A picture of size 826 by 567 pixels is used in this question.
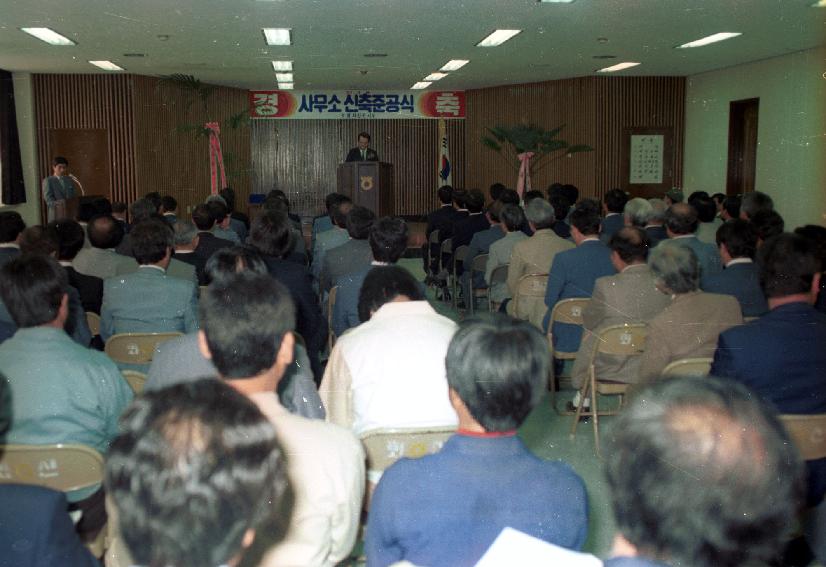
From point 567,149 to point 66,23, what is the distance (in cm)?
899

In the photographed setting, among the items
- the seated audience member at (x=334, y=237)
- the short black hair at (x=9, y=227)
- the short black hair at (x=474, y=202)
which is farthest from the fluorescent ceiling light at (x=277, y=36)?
the short black hair at (x=9, y=227)

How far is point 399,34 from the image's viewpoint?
369 inches

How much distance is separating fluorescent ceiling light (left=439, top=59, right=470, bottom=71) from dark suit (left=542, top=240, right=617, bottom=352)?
751 centimetres

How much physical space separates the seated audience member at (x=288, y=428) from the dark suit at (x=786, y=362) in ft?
5.14

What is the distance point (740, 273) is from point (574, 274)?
1071 mm

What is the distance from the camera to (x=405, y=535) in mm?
1700

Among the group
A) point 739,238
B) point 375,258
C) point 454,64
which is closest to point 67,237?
point 375,258

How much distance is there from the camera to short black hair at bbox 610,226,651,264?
179 inches

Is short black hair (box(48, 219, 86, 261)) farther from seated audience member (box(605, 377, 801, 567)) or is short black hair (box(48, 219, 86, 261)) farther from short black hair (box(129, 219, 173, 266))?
seated audience member (box(605, 377, 801, 567))

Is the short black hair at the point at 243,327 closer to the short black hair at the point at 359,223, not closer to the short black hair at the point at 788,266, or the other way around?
the short black hair at the point at 788,266

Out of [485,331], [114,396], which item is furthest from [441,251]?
[485,331]

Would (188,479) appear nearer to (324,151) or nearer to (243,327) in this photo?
(243,327)

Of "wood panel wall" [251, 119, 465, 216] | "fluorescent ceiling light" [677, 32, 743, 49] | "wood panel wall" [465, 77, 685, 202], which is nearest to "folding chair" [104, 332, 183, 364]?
"fluorescent ceiling light" [677, 32, 743, 49]

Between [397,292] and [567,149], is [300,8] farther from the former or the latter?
[567,149]
